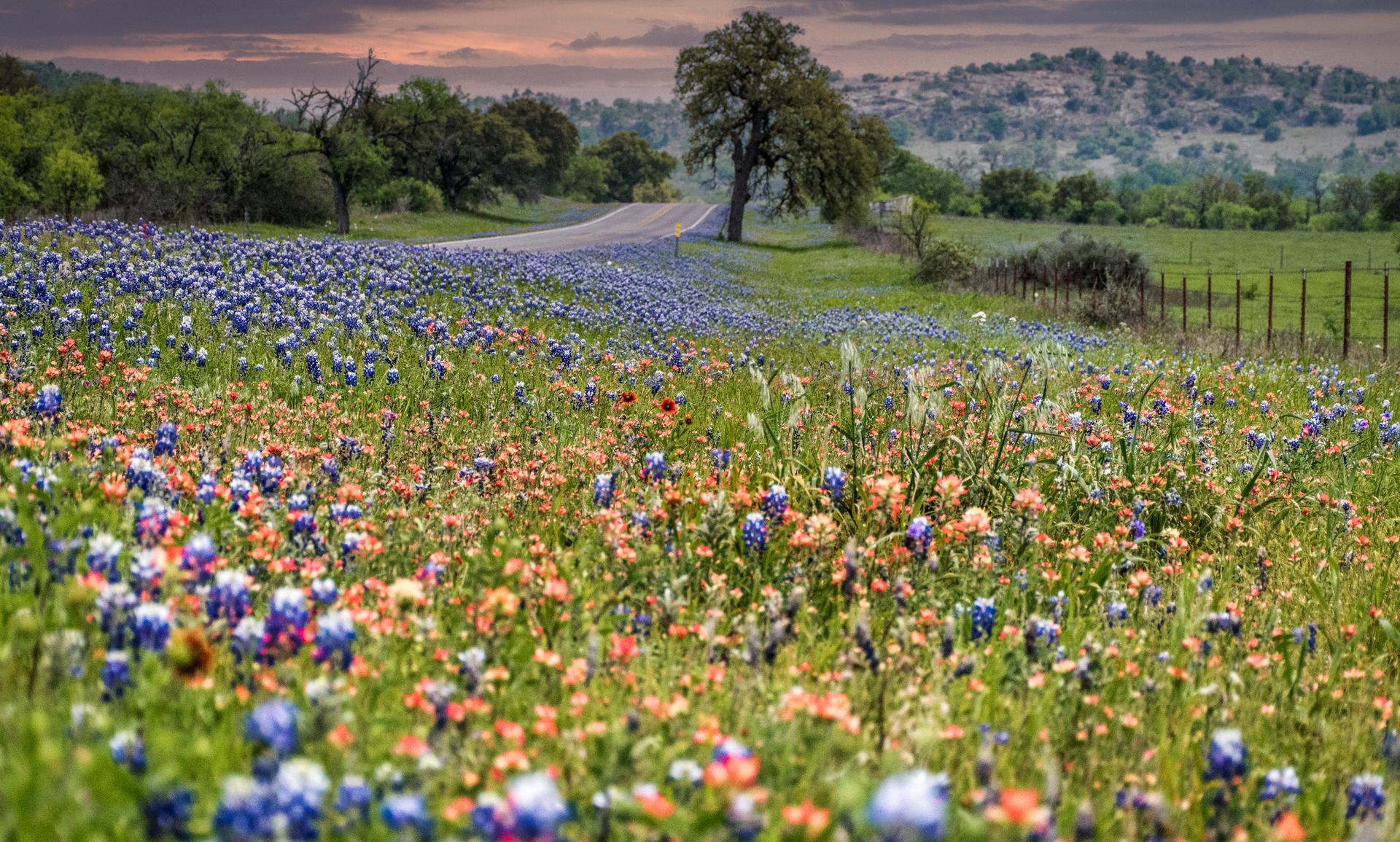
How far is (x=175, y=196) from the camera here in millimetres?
44594

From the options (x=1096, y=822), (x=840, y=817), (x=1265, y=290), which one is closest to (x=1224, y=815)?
A: (x=1096, y=822)

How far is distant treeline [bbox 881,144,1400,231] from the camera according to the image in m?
135

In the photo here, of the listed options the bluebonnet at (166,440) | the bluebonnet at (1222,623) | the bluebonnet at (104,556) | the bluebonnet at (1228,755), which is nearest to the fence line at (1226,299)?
the bluebonnet at (1222,623)

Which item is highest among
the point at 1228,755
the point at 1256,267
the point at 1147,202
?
the point at 1147,202

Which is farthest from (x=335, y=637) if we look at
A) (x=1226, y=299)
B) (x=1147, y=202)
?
(x=1147, y=202)

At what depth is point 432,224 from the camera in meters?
53.1

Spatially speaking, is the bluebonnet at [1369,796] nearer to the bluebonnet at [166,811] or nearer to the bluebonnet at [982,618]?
the bluebonnet at [982,618]

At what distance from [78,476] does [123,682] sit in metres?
1.59

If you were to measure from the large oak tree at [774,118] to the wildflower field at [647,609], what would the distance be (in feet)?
174

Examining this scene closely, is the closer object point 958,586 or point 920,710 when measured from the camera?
point 920,710

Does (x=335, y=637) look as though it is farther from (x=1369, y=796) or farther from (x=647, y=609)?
(x=1369, y=796)

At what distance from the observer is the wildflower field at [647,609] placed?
191 cm

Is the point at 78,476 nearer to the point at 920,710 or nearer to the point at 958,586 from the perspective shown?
the point at 920,710

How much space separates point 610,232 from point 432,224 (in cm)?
1194
